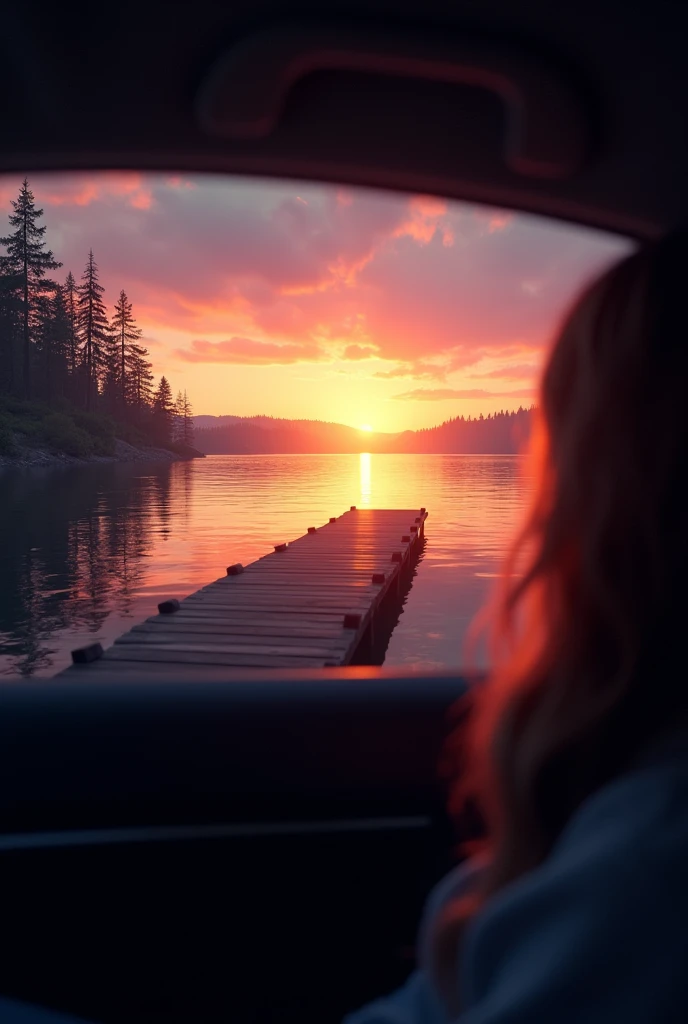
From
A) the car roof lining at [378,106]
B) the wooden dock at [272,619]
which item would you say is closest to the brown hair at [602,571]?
the car roof lining at [378,106]

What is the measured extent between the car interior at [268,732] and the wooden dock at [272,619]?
2.15 ft

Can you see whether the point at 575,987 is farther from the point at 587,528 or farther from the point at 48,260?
the point at 48,260

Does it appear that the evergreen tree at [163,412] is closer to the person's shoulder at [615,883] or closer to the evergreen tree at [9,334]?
the evergreen tree at [9,334]

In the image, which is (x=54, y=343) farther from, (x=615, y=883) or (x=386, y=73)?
(x=615, y=883)

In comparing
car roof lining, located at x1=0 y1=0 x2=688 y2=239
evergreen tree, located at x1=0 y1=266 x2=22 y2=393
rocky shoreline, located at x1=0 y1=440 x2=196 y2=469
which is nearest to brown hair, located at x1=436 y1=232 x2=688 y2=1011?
car roof lining, located at x1=0 y1=0 x2=688 y2=239

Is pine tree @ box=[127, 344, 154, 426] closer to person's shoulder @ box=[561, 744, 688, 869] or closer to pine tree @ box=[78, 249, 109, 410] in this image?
pine tree @ box=[78, 249, 109, 410]

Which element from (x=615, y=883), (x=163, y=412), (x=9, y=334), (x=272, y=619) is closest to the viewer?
(x=615, y=883)

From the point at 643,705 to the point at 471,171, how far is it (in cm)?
180

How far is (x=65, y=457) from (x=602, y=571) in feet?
181

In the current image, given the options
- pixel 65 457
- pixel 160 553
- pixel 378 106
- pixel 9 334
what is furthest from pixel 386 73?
pixel 9 334

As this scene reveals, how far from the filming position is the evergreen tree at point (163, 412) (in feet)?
261

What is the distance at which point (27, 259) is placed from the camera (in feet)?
175

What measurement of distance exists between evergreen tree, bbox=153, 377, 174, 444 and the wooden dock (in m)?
69.7

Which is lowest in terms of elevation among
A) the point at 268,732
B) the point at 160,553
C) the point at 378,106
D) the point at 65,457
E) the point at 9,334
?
the point at 160,553
